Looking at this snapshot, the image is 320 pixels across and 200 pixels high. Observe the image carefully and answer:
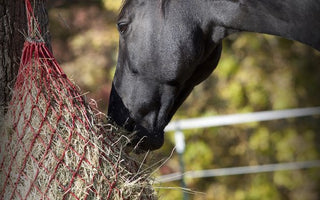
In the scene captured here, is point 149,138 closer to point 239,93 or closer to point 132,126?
point 132,126

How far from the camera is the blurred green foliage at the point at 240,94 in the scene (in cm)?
592

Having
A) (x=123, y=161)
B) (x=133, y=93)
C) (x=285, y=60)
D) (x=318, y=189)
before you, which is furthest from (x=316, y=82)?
(x=123, y=161)

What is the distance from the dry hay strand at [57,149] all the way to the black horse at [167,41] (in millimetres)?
554

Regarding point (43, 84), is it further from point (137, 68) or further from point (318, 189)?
point (318, 189)

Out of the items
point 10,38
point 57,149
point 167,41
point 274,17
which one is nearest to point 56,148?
point 57,149

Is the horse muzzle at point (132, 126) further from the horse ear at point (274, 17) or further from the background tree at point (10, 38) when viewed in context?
the horse ear at point (274, 17)

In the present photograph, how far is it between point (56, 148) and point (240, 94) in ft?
13.9

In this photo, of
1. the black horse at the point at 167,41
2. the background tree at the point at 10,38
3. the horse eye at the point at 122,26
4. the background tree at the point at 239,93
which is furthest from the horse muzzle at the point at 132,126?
the background tree at the point at 239,93

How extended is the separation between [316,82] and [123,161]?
4.54 meters

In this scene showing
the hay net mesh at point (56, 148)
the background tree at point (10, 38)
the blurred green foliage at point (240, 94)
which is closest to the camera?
the hay net mesh at point (56, 148)

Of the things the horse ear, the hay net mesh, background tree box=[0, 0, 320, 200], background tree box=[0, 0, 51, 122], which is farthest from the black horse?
background tree box=[0, 0, 320, 200]

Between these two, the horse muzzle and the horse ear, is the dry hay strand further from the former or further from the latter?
the horse ear

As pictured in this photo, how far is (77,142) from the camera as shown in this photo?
1.88 meters

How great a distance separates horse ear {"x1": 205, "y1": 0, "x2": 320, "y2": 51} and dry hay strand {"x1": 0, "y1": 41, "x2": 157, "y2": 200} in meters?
0.86
